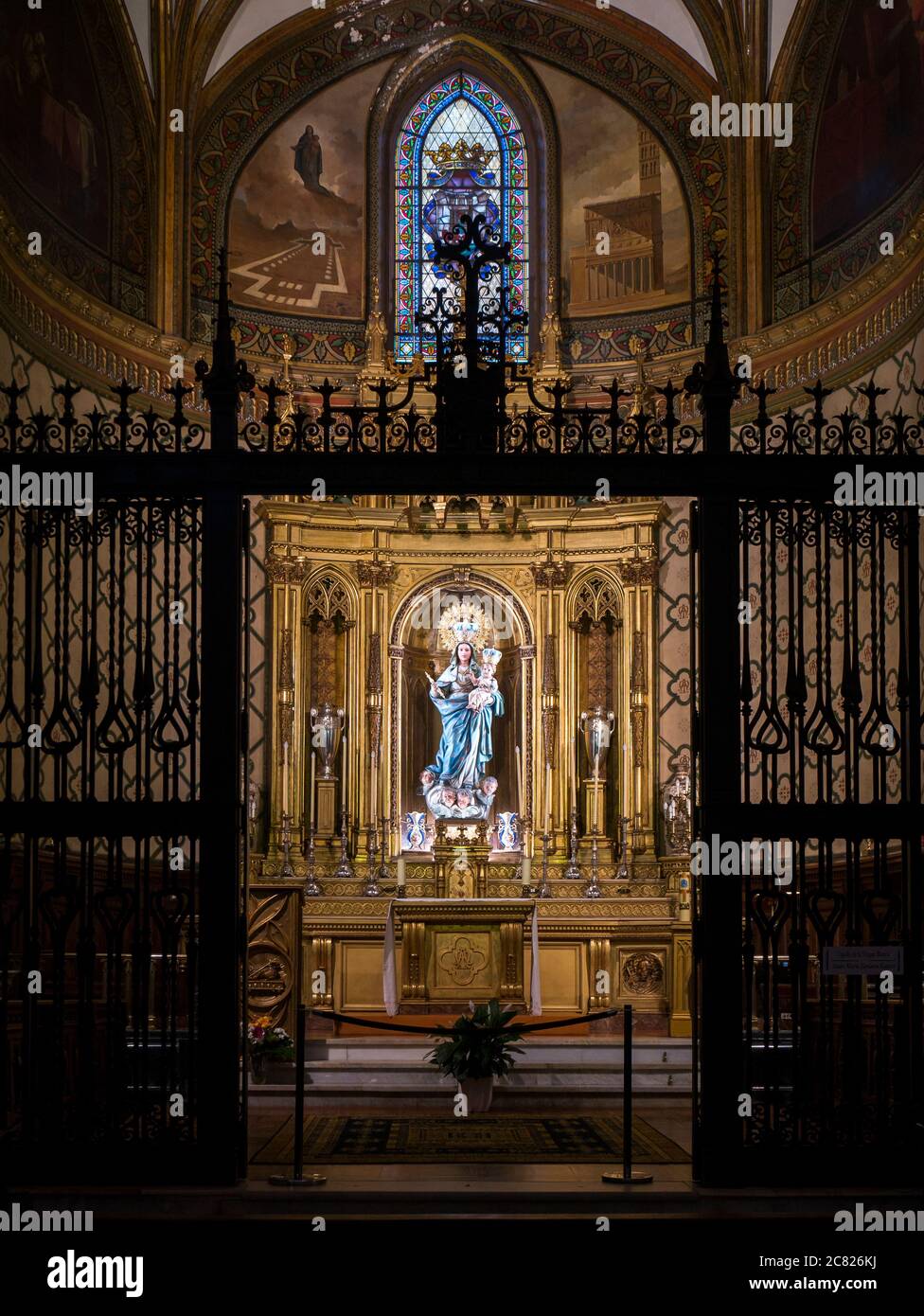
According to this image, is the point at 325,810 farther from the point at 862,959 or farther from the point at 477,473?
the point at 862,959

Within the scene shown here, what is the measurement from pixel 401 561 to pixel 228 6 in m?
6.51

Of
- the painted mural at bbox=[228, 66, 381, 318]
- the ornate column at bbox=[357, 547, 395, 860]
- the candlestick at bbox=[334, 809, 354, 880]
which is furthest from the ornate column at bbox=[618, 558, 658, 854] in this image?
the painted mural at bbox=[228, 66, 381, 318]

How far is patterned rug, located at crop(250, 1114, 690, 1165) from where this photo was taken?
10.3 meters

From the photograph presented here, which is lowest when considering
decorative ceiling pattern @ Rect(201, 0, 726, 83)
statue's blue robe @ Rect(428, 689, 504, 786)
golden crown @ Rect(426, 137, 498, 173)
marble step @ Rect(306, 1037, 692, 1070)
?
marble step @ Rect(306, 1037, 692, 1070)

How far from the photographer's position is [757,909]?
8.99 m

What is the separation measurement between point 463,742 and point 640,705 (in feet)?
6.66

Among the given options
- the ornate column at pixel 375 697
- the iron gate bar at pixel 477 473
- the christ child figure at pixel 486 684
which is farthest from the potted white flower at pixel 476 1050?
the christ child figure at pixel 486 684

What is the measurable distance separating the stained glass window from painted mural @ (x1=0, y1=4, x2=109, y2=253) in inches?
154

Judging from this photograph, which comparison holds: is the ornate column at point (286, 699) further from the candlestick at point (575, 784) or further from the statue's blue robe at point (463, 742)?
the candlestick at point (575, 784)

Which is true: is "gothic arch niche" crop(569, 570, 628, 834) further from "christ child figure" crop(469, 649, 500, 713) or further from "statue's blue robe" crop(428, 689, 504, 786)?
"statue's blue robe" crop(428, 689, 504, 786)

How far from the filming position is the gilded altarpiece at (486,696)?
1842 cm

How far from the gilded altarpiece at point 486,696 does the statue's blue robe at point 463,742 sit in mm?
119

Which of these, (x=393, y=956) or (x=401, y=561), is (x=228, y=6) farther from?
(x=393, y=956)
